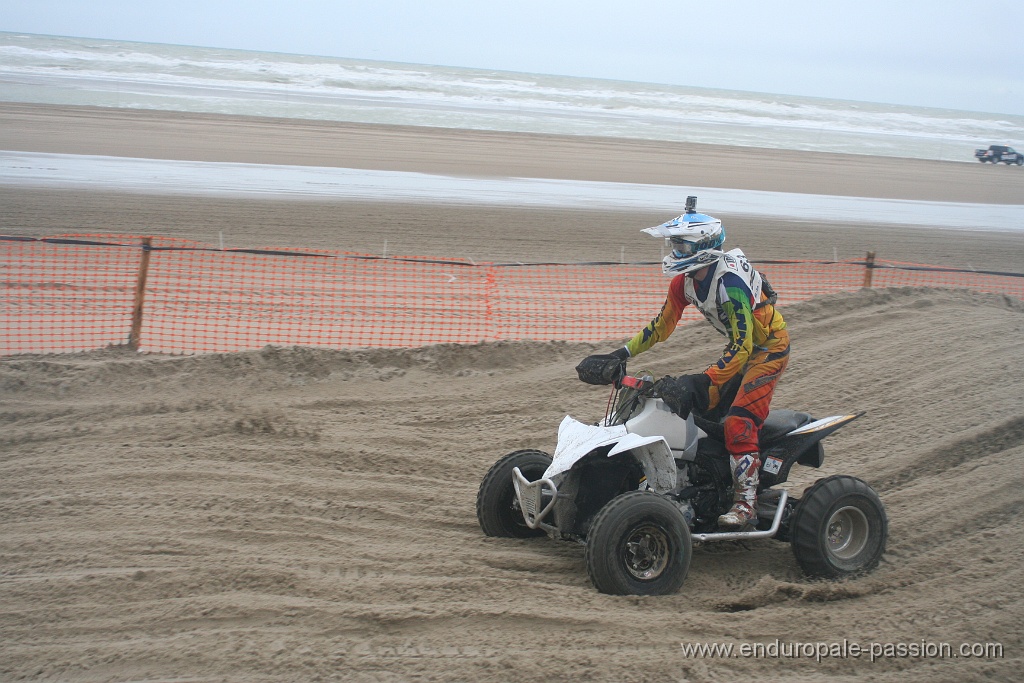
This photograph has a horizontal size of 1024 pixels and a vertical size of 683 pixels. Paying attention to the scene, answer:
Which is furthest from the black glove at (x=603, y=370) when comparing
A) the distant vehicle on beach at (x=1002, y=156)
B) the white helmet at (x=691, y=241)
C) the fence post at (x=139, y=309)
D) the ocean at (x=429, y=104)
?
the distant vehicle on beach at (x=1002, y=156)

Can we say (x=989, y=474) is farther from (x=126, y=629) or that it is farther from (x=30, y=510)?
(x=30, y=510)

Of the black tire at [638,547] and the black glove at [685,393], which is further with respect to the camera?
the black glove at [685,393]

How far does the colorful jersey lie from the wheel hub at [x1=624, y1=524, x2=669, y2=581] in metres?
0.97

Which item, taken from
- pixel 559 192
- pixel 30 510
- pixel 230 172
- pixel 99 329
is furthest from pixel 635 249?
pixel 30 510

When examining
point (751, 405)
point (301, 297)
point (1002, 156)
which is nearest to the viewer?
point (751, 405)

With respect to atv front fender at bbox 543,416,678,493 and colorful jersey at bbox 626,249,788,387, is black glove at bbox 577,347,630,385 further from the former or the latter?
colorful jersey at bbox 626,249,788,387

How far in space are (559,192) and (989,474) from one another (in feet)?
55.1

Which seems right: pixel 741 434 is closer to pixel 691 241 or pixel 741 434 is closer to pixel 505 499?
pixel 691 241

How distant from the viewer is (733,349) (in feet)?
15.5

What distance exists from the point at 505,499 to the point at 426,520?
2.18 ft

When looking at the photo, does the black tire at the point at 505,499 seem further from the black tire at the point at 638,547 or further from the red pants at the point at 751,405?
the red pants at the point at 751,405

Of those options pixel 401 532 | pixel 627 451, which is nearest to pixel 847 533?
pixel 627 451

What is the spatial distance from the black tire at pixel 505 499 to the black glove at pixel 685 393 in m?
1.02

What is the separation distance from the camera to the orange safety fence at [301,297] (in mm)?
9648
